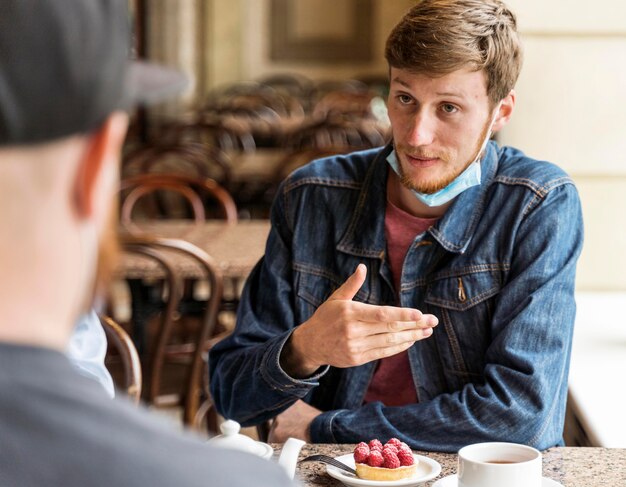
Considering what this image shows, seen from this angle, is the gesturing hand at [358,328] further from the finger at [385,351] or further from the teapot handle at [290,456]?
the teapot handle at [290,456]

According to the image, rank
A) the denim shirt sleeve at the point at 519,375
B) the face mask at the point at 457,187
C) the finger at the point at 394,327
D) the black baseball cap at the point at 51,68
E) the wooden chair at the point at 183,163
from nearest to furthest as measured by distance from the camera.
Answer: the black baseball cap at the point at 51,68 < the finger at the point at 394,327 < the denim shirt sleeve at the point at 519,375 < the face mask at the point at 457,187 < the wooden chair at the point at 183,163

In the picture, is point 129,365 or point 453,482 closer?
point 453,482

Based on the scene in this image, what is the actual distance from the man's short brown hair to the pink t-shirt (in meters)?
0.23

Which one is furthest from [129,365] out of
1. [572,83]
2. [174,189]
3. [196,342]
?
[174,189]

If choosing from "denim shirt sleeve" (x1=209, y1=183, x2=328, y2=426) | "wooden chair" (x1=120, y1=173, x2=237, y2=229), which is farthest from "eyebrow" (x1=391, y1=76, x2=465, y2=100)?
"wooden chair" (x1=120, y1=173, x2=237, y2=229)

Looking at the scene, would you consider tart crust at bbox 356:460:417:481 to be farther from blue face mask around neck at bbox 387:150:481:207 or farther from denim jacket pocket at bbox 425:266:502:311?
blue face mask around neck at bbox 387:150:481:207

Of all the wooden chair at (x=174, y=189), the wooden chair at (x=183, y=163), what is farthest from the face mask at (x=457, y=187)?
the wooden chair at (x=183, y=163)

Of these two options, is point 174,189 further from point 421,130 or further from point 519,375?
point 519,375

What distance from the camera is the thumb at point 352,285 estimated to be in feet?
4.70

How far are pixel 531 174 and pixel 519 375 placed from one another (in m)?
0.32

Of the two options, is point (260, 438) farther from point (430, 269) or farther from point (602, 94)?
point (602, 94)

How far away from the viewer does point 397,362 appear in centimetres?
172

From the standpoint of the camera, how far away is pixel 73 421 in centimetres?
48

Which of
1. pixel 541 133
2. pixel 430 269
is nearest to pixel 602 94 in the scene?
pixel 541 133
